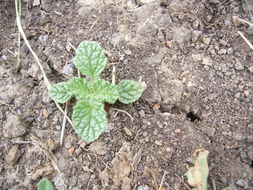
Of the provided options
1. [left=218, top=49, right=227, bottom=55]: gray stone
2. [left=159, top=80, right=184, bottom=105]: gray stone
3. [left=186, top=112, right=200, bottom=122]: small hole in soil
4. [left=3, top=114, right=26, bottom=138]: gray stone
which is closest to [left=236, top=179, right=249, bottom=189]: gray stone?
[left=186, top=112, right=200, bottom=122]: small hole in soil

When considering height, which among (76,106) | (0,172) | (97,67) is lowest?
(0,172)

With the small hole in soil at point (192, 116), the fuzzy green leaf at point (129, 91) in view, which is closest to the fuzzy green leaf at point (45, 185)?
the fuzzy green leaf at point (129, 91)

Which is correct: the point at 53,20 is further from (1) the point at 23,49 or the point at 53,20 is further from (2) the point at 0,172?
(2) the point at 0,172

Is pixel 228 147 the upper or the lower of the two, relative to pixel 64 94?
lower

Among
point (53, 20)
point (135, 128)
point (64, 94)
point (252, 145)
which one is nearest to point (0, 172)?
point (64, 94)

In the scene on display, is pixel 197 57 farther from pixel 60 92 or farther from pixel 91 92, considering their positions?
pixel 60 92

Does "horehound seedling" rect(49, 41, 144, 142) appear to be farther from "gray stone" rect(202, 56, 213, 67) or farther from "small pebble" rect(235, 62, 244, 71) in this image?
"small pebble" rect(235, 62, 244, 71)
